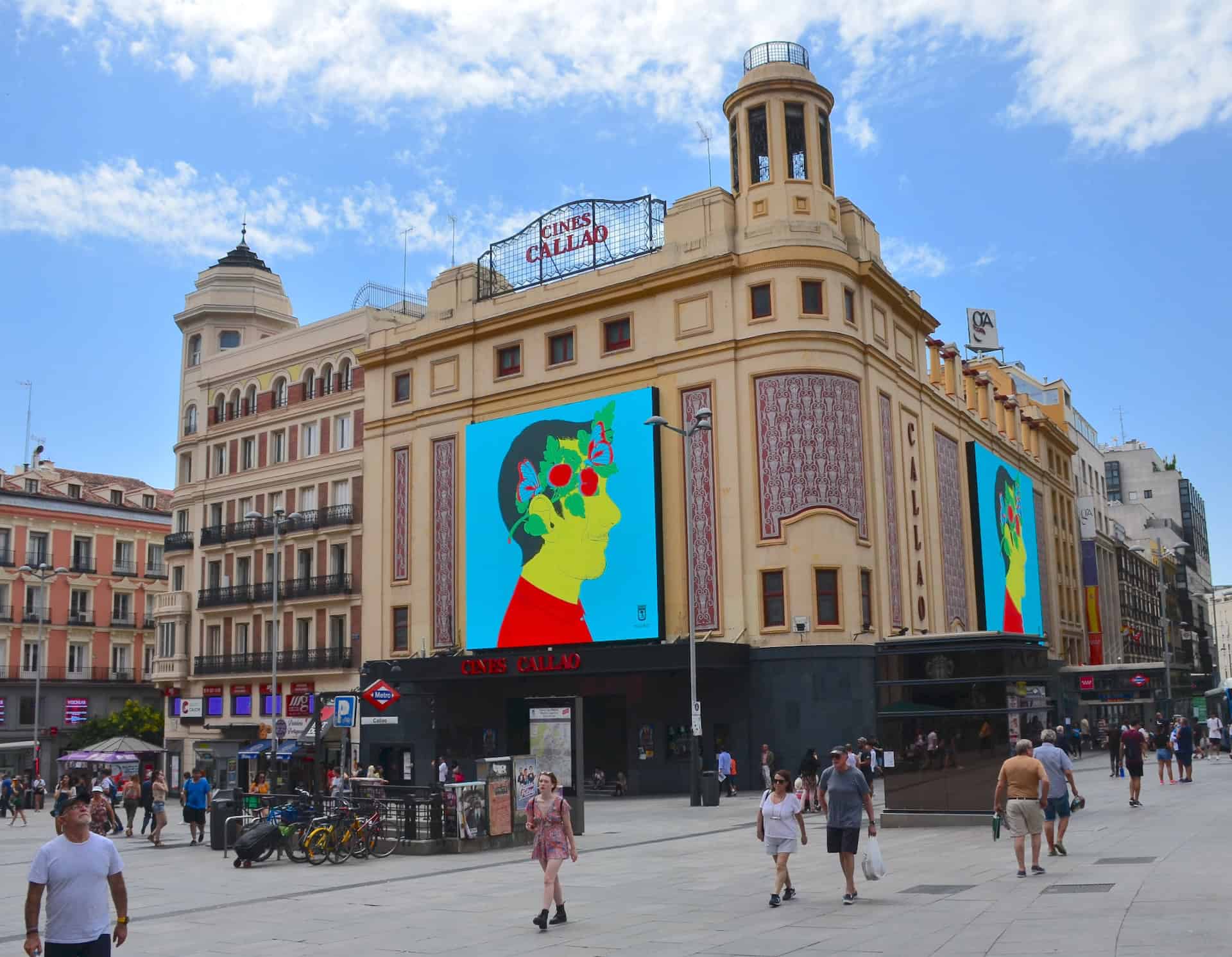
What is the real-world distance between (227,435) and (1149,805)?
49115mm

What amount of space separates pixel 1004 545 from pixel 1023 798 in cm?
4553

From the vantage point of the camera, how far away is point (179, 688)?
6275 centimetres

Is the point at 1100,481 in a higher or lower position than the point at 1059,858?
higher

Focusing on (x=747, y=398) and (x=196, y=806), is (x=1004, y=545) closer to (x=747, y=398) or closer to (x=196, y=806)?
(x=747, y=398)

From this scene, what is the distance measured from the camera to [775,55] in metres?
47.0

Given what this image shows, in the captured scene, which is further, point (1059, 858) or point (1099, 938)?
point (1059, 858)

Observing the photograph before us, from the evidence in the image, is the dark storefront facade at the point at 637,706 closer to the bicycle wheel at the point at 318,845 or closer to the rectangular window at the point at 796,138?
the bicycle wheel at the point at 318,845

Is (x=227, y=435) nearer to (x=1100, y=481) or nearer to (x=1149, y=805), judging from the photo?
(x=1149, y=805)

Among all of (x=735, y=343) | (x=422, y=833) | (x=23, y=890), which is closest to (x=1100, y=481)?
(x=735, y=343)

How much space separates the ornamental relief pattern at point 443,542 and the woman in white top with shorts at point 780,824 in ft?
115

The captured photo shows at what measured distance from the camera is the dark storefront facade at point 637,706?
40125 millimetres


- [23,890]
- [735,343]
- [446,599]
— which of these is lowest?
[23,890]

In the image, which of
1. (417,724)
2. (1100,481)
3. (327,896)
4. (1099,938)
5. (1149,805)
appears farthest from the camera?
(1100,481)

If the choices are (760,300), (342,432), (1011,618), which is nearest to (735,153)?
(760,300)
